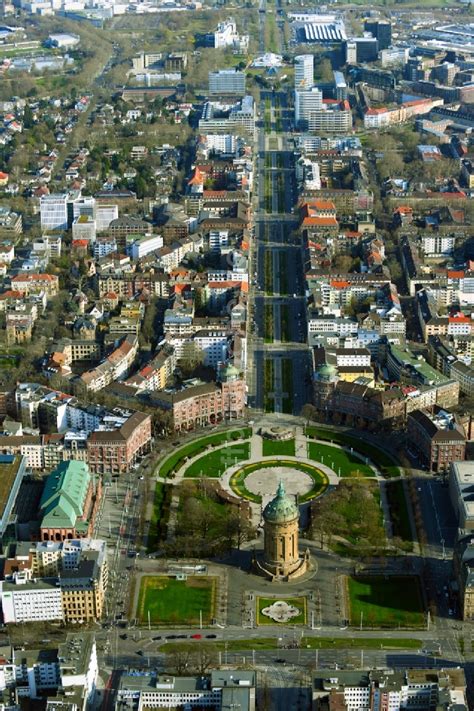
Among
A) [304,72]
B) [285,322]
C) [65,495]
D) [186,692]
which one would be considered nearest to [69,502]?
[65,495]

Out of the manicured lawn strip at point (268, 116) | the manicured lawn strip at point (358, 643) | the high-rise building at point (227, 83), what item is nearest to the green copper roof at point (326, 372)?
the manicured lawn strip at point (358, 643)

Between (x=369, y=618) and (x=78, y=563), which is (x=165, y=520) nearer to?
(x=78, y=563)

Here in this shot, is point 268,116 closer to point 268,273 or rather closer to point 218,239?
point 218,239

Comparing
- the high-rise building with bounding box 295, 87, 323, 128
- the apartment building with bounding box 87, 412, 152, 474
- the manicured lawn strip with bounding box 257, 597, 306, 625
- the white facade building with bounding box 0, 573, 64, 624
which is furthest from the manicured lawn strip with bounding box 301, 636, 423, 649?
the high-rise building with bounding box 295, 87, 323, 128

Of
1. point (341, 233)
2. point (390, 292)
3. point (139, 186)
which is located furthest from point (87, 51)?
point (390, 292)

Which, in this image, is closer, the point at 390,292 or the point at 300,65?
the point at 390,292

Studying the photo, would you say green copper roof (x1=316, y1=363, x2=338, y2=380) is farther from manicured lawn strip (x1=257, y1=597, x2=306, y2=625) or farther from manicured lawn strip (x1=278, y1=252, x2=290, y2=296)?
manicured lawn strip (x1=257, y1=597, x2=306, y2=625)
